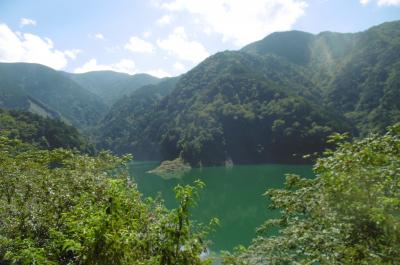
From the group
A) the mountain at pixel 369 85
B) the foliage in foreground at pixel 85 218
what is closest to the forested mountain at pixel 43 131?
the foliage in foreground at pixel 85 218

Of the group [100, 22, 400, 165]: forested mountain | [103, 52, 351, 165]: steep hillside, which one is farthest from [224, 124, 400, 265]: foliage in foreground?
[100, 22, 400, 165]: forested mountain

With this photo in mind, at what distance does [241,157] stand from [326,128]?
30370 millimetres

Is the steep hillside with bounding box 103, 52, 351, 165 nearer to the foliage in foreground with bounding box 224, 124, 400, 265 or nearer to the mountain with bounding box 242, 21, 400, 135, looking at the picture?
the mountain with bounding box 242, 21, 400, 135

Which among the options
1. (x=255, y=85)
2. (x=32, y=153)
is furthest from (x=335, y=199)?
(x=255, y=85)

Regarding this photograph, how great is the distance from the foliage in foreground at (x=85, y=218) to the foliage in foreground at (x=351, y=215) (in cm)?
194

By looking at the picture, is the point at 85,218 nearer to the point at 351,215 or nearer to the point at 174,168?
the point at 351,215

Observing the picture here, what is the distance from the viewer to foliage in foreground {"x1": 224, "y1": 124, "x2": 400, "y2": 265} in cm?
606

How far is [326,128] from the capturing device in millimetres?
123625

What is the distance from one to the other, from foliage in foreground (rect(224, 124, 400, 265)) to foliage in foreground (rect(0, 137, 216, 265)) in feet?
6.36

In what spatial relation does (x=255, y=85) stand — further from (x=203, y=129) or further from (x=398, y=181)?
(x=398, y=181)

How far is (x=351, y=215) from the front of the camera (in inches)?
278

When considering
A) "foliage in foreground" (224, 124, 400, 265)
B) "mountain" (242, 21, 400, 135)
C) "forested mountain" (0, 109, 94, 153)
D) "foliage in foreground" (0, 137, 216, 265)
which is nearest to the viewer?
"foliage in foreground" (0, 137, 216, 265)

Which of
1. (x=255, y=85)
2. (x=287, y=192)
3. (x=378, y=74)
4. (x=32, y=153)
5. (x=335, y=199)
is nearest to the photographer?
(x=335, y=199)

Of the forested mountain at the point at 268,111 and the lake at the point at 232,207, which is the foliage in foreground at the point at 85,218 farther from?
the forested mountain at the point at 268,111
